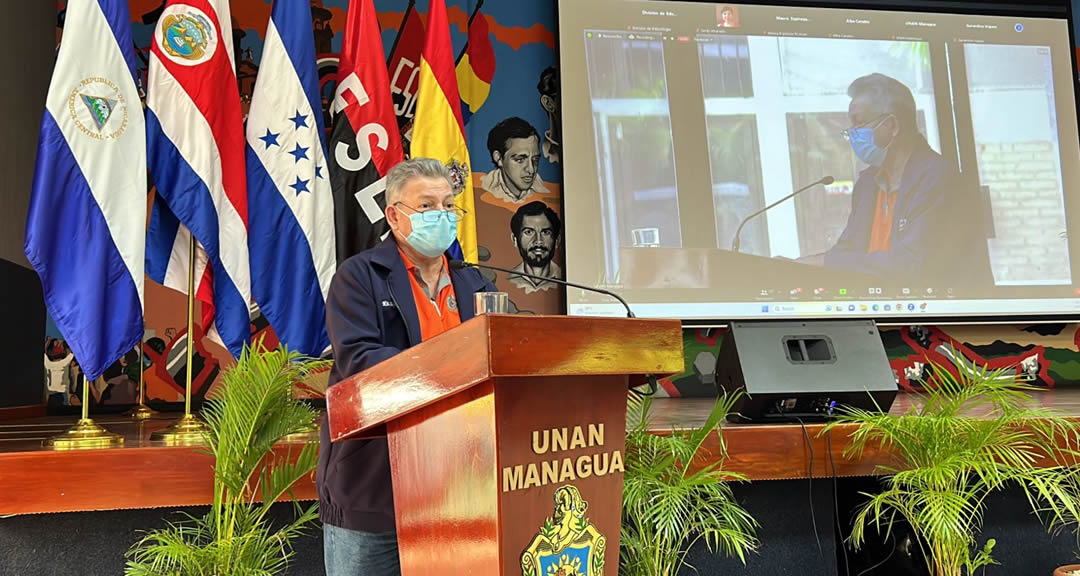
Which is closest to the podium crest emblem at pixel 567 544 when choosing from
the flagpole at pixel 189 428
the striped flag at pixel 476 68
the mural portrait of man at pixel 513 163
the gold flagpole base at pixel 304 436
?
the gold flagpole base at pixel 304 436

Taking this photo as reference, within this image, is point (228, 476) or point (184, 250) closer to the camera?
point (228, 476)

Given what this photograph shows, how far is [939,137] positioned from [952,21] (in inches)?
→ 23.5

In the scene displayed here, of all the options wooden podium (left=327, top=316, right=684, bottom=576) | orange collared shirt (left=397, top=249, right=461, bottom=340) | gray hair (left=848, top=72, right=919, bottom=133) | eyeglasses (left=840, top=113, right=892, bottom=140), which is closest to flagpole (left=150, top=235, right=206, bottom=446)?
orange collared shirt (left=397, top=249, right=461, bottom=340)

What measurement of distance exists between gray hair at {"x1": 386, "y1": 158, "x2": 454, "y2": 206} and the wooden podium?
658 millimetres

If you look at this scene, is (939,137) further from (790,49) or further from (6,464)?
(6,464)

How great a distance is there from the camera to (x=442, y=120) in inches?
137

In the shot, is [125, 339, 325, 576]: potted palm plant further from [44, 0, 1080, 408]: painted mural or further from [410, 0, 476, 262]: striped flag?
[44, 0, 1080, 408]: painted mural

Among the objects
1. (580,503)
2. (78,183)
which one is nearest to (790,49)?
(78,183)

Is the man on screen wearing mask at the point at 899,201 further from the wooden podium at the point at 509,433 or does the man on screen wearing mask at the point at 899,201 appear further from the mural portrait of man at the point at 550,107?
the wooden podium at the point at 509,433

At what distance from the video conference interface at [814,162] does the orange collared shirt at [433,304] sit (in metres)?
1.88

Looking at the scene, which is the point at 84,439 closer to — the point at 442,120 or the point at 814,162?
the point at 442,120

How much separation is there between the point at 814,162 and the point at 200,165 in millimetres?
2705

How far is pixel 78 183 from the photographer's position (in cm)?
264

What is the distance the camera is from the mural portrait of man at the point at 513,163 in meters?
3.98
